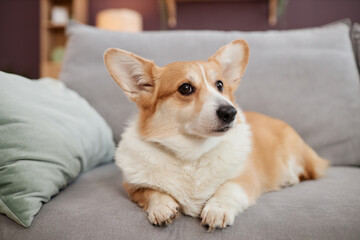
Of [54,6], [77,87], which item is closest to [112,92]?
[77,87]

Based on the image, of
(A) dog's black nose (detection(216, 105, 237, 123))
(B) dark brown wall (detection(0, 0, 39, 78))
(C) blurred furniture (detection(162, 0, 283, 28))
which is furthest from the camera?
(B) dark brown wall (detection(0, 0, 39, 78))

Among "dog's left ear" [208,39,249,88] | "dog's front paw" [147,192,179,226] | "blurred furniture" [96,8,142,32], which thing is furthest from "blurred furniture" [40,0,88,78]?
"dog's front paw" [147,192,179,226]

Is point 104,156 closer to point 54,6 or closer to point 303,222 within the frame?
point 303,222

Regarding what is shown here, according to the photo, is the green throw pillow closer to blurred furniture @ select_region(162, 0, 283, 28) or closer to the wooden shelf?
blurred furniture @ select_region(162, 0, 283, 28)

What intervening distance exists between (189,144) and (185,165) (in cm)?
8

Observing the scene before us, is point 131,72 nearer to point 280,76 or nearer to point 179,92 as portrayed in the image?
point 179,92

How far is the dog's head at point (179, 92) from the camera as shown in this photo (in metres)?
0.97

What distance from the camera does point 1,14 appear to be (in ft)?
14.0

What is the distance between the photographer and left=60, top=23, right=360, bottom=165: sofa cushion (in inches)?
60.2

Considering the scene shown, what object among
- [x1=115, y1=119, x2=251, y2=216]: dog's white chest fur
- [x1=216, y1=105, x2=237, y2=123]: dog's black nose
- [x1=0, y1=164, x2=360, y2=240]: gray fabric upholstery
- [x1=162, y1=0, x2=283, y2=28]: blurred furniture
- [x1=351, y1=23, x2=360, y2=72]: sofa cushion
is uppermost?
[x1=162, y1=0, x2=283, y2=28]: blurred furniture

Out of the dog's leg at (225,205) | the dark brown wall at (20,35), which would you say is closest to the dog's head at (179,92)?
the dog's leg at (225,205)

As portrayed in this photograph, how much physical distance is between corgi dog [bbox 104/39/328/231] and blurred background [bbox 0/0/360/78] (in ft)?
7.64

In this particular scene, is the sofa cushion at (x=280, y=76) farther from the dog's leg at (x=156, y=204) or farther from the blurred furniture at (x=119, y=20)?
the blurred furniture at (x=119, y=20)

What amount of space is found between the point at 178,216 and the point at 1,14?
4691mm
